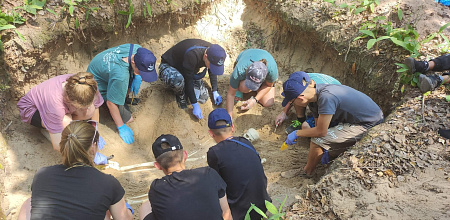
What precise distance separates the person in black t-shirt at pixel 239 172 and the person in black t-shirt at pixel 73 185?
3.12 feet

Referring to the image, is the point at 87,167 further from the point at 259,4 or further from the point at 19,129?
the point at 259,4

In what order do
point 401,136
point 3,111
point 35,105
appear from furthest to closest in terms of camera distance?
1. point 3,111
2. point 35,105
3. point 401,136

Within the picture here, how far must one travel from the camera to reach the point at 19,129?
3980mm

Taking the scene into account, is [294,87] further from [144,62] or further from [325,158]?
[144,62]

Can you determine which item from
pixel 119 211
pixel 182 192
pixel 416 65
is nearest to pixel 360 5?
pixel 416 65

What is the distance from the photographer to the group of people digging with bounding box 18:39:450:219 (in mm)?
2438

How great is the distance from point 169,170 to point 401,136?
244 cm

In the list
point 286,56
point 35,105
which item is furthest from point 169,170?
point 286,56

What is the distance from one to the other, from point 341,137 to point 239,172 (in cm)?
150

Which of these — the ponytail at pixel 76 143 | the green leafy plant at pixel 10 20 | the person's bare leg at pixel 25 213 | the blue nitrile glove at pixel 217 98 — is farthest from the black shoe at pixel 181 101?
the person's bare leg at pixel 25 213

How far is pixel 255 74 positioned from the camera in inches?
168

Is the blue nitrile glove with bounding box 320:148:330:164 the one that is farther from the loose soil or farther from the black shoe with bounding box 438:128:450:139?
the black shoe with bounding box 438:128:450:139

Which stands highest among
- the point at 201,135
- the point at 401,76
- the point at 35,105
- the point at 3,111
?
the point at 401,76

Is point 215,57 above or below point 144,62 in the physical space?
above
